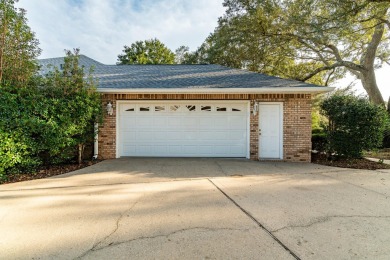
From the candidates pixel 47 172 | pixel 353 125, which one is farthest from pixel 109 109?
pixel 353 125

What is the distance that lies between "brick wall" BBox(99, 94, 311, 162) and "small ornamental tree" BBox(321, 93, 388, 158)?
30.5 inches

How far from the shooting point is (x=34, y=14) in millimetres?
7508

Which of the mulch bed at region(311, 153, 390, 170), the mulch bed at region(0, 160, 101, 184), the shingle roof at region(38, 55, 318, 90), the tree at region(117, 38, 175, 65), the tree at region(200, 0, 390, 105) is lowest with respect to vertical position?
the mulch bed at region(0, 160, 101, 184)

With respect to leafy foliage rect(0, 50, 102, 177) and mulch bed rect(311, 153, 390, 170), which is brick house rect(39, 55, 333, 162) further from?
leafy foliage rect(0, 50, 102, 177)

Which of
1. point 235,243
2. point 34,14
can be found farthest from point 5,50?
point 235,243

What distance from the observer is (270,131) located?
8102 millimetres

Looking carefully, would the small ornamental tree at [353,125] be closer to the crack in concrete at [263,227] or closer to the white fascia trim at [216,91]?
the white fascia trim at [216,91]

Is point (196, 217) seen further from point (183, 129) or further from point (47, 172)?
point (183, 129)

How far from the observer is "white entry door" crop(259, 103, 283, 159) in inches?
317

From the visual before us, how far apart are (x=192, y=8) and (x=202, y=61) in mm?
8500

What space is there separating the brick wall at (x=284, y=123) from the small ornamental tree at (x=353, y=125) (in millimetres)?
775

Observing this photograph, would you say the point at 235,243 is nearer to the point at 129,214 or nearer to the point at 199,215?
the point at 199,215

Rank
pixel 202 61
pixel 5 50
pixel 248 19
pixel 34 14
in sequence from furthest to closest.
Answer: pixel 202 61
pixel 248 19
pixel 34 14
pixel 5 50

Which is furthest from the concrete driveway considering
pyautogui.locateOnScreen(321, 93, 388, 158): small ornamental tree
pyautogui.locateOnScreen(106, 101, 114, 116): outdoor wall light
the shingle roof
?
the shingle roof
